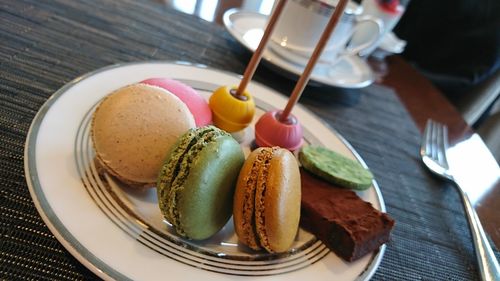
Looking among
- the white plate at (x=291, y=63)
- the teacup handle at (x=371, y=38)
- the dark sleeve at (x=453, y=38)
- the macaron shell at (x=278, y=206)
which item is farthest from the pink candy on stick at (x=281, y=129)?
the dark sleeve at (x=453, y=38)

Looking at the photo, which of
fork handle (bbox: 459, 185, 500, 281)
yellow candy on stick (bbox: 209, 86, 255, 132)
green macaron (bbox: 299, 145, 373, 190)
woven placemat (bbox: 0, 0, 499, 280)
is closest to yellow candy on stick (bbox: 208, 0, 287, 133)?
yellow candy on stick (bbox: 209, 86, 255, 132)

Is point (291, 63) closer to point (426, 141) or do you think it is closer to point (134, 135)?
point (426, 141)

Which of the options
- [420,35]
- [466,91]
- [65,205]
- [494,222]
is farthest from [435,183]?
[420,35]

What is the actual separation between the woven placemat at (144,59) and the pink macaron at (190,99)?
0.55 feet

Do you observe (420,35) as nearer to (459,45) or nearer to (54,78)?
(459,45)

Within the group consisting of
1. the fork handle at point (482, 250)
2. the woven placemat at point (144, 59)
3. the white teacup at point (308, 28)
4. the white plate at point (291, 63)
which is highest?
the white teacup at point (308, 28)

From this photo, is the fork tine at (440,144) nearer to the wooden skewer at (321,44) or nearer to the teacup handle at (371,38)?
the teacup handle at (371,38)

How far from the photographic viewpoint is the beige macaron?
470 millimetres

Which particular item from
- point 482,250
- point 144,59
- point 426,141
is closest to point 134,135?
point 144,59

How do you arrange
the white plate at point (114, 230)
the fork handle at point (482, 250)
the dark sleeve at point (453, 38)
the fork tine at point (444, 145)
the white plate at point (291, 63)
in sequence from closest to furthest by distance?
the white plate at point (114, 230) < the fork handle at point (482, 250) < the fork tine at point (444, 145) < the white plate at point (291, 63) < the dark sleeve at point (453, 38)

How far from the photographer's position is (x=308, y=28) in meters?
0.91

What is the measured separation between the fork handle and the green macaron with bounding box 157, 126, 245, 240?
36cm

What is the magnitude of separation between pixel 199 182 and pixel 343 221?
0.19 metres

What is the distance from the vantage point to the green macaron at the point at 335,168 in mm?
560
